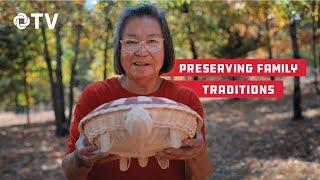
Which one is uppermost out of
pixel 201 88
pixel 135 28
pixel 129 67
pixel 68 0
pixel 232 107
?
pixel 68 0

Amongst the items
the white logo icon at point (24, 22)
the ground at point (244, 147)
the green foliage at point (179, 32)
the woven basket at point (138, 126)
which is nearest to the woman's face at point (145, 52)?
the woven basket at point (138, 126)

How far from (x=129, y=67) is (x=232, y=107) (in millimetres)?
17083

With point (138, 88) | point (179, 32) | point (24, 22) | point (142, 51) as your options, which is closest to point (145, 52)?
point (142, 51)

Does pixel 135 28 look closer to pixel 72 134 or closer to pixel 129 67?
pixel 129 67

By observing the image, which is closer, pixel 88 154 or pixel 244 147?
pixel 88 154

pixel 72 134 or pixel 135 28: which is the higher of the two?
pixel 135 28

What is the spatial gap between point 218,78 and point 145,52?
15.6 feet

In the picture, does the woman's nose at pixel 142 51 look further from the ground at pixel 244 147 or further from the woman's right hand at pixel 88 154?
the ground at pixel 244 147

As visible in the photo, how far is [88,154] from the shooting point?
5.89 feet

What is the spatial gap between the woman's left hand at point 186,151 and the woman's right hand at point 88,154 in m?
0.17

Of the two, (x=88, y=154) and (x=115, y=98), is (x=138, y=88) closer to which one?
(x=115, y=98)

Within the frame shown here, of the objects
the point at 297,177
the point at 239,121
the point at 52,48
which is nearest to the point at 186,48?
the point at 52,48

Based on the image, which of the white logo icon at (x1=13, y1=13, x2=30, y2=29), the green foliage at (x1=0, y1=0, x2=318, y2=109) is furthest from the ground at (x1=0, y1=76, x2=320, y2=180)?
the white logo icon at (x1=13, y1=13, x2=30, y2=29)

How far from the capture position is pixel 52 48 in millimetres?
21938
